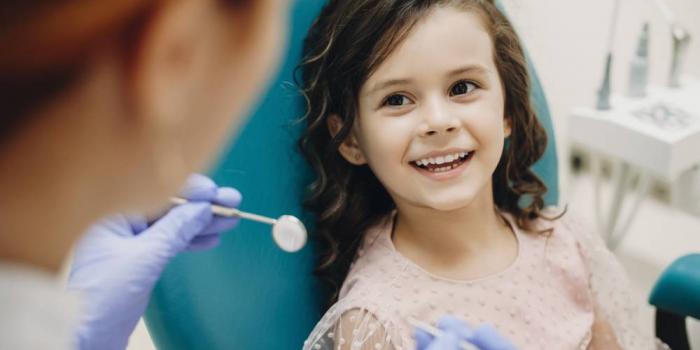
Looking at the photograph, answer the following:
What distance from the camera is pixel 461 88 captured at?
104 centimetres

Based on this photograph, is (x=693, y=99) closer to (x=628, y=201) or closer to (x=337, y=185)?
(x=628, y=201)

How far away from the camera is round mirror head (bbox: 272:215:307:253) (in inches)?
38.3

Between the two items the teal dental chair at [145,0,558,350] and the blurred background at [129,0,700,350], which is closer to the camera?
the teal dental chair at [145,0,558,350]

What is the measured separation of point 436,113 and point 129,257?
48 cm

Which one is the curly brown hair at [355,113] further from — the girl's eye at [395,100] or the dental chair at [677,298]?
the dental chair at [677,298]

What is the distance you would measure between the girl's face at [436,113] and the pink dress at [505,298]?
147mm

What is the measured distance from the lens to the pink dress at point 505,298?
104cm

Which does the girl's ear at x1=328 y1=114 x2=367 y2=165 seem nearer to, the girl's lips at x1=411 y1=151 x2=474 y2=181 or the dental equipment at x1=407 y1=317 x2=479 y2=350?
the girl's lips at x1=411 y1=151 x2=474 y2=181

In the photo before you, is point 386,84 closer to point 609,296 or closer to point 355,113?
point 355,113

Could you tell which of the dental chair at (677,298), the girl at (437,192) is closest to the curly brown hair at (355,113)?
the girl at (437,192)

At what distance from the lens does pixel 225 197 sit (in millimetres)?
1050

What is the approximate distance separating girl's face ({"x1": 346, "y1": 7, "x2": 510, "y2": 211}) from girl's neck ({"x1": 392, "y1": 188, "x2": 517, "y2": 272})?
0.11 metres

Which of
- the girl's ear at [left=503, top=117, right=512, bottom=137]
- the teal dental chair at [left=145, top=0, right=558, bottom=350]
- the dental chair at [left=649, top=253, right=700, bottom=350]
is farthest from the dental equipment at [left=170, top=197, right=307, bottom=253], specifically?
the dental chair at [left=649, top=253, right=700, bottom=350]

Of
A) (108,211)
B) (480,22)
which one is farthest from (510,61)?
(108,211)
